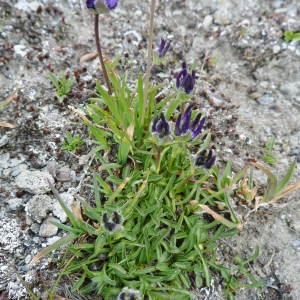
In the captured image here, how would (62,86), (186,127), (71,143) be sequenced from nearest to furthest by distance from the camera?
(186,127)
(71,143)
(62,86)

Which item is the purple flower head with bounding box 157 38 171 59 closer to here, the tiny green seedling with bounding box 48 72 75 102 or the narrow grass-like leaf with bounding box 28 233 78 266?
the tiny green seedling with bounding box 48 72 75 102

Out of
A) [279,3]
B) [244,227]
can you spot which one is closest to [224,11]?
[279,3]

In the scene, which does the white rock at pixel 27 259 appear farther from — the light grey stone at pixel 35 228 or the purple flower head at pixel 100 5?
the purple flower head at pixel 100 5

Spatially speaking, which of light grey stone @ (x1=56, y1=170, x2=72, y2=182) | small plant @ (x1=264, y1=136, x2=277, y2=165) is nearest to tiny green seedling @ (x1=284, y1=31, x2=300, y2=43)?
small plant @ (x1=264, y1=136, x2=277, y2=165)

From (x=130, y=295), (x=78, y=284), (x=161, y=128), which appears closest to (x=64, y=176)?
(x=78, y=284)

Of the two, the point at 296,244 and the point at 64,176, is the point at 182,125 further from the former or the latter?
the point at 296,244

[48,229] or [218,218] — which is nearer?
[218,218]
